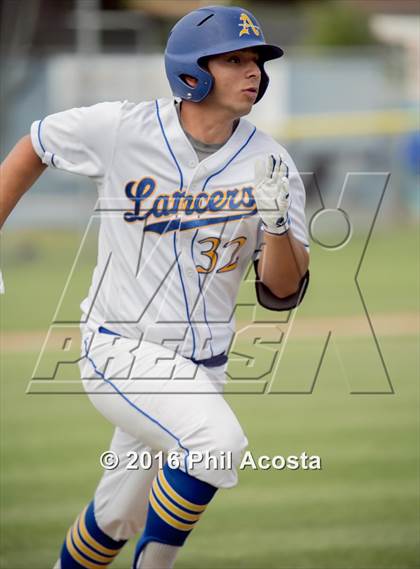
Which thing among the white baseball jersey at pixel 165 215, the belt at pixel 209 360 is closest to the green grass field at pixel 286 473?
the belt at pixel 209 360

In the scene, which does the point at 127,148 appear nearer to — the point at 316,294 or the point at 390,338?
the point at 390,338

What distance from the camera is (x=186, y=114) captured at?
14.3 feet

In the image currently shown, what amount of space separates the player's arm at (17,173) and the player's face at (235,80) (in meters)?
0.72

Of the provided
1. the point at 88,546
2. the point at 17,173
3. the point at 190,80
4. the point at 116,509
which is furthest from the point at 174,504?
the point at 190,80

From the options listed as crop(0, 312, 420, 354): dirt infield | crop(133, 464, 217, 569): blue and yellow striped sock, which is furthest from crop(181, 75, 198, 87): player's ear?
crop(0, 312, 420, 354): dirt infield

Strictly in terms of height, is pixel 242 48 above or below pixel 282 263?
above

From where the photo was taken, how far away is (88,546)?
4570mm

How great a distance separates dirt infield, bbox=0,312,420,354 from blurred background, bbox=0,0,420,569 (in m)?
0.04

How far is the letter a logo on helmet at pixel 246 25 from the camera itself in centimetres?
415

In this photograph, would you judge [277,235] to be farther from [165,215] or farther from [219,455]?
[219,455]

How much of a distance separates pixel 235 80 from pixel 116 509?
167cm

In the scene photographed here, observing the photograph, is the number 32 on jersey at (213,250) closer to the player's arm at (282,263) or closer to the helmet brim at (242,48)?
the player's arm at (282,263)

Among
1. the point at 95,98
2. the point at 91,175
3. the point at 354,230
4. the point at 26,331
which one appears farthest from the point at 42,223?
the point at 91,175

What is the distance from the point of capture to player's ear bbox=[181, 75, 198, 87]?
4.20 m
